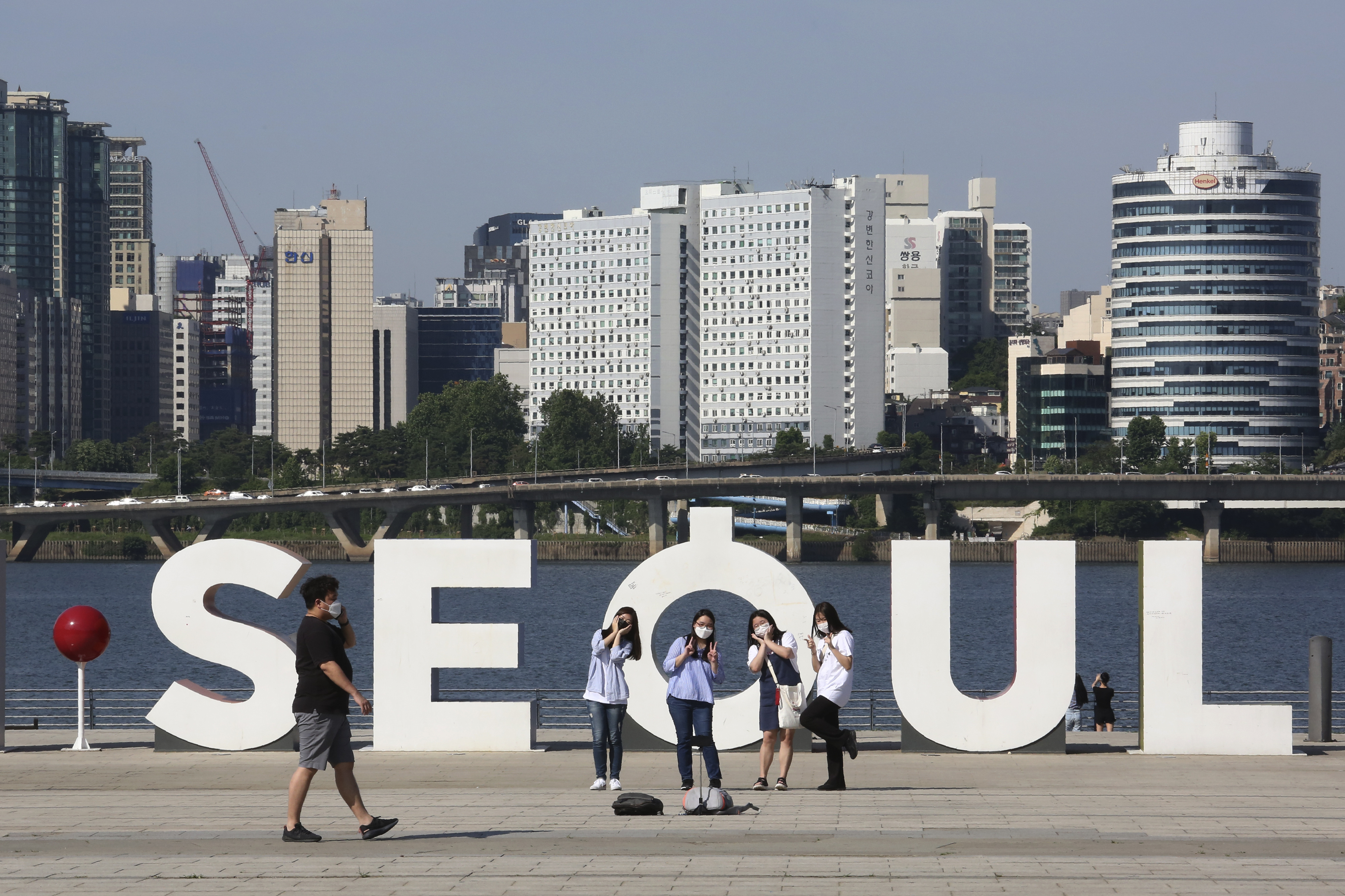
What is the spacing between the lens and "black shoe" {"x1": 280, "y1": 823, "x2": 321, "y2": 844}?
16062mm

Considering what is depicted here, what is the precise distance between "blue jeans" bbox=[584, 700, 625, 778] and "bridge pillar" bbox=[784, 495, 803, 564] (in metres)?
135

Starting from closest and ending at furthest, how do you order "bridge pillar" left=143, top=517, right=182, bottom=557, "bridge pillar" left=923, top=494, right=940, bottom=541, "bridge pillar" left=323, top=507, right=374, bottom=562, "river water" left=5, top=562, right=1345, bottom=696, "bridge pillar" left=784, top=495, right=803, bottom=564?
"river water" left=5, top=562, right=1345, bottom=696 → "bridge pillar" left=143, top=517, right=182, bottom=557 → "bridge pillar" left=923, top=494, right=940, bottom=541 → "bridge pillar" left=323, top=507, right=374, bottom=562 → "bridge pillar" left=784, top=495, right=803, bottom=564

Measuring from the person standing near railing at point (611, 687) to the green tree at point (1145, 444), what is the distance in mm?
171689

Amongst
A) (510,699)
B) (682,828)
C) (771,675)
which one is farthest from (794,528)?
(682,828)

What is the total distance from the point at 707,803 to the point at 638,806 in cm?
69

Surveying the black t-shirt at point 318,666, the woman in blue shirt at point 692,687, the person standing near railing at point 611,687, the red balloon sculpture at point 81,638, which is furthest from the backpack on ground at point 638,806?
the red balloon sculpture at point 81,638

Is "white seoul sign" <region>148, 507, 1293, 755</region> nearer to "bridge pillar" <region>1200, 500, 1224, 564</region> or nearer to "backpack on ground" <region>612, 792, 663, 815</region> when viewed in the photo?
"backpack on ground" <region>612, 792, 663, 815</region>

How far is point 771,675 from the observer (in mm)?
19594

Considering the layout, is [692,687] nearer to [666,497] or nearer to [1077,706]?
[1077,706]

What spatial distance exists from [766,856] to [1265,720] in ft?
34.1

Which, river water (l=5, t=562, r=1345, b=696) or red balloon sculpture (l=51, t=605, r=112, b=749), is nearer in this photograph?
red balloon sculpture (l=51, t=605, r=112, b=749)

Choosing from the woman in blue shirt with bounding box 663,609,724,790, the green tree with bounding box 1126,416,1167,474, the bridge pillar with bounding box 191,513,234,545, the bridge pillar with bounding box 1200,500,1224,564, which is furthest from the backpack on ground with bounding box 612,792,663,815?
the green tree with bounding box 1126,416,1167,474

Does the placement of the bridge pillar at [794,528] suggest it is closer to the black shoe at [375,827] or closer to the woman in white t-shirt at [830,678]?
the woman in white t-shirt at [830,678]

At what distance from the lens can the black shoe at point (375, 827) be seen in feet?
53.2
